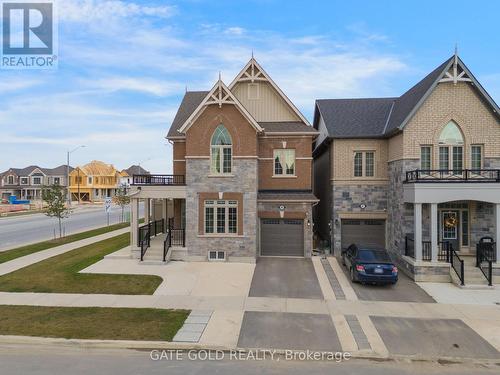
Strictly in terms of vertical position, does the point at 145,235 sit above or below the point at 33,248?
above

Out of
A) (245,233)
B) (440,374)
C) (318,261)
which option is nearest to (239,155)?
(245,233)

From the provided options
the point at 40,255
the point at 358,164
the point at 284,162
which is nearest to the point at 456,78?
the point at 358,164

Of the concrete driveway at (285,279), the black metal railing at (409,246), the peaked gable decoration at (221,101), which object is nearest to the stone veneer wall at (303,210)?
the concrete driveway at (285,279)

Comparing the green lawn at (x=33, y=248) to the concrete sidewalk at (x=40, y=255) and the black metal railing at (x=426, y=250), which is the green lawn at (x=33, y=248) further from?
the black metal railing at (x=426, y=250)

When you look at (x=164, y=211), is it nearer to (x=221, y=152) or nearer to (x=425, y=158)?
(x=221, y=152)

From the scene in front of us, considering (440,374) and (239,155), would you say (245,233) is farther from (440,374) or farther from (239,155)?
(440,374)

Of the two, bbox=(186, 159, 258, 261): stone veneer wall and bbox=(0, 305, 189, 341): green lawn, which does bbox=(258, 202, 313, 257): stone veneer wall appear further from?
bbox=(0, 305, 189, 341): green lawn

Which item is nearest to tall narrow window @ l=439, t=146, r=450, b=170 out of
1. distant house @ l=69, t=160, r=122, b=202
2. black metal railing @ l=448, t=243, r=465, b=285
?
black metal railing @ l=448, t=243, r=465, b=285
